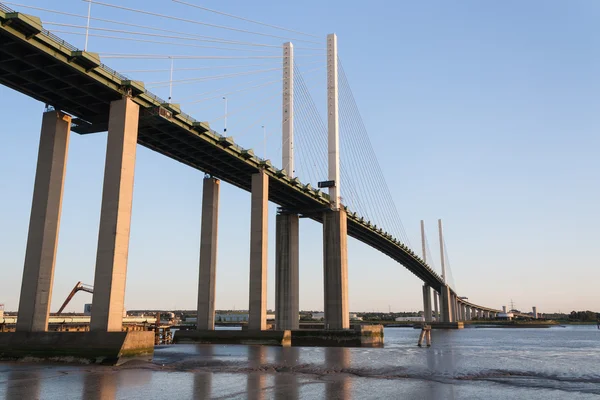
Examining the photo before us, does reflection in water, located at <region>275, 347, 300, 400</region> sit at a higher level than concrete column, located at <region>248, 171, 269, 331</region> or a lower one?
lower

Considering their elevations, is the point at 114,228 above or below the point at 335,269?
below

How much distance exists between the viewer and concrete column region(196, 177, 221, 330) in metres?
60.0

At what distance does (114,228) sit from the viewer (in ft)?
114

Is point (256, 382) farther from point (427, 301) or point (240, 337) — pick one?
point (427, 301)

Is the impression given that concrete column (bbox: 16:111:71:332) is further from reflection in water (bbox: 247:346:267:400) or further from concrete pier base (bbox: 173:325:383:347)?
concrete pier base (bbox: 173:325:383:347)

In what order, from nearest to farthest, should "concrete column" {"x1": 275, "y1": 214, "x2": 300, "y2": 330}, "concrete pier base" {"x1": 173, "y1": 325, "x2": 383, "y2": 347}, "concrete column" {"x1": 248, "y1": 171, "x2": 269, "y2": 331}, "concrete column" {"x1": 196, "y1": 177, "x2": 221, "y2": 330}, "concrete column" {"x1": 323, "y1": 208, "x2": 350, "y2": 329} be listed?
"concrete pier base" {"x1": 173, "y1": 325, "x2": 383, "y2": 347}, "concrete column" {"x1": 248, "y1": 171, "x2": 269, "y2": 331}, "concrete column" {"x1": 196, "y1": 177, "x2": 221, "y2": 330}, "concrete column" {"x1": 323, "y1": 208, "x2": 350, "y2": 329}, "concrete column" {"x1": 275, "y1": 214, "x2": 300, "y2": 330}

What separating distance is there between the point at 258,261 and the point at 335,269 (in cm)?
1901

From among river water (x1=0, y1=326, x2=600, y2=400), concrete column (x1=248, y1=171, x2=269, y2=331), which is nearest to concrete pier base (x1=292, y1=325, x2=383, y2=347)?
concrete column (x1=248, y1=171, x2=269, y2=331)

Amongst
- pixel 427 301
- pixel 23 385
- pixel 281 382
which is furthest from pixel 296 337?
pixel 427 301

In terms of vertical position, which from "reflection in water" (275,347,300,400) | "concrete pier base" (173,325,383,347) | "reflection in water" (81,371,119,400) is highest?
"concrete pier base" (173,325,383,347)

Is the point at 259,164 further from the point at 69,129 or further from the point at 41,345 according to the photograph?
the point at 41,345

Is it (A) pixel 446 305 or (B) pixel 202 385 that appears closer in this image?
(B) pixel 202 385

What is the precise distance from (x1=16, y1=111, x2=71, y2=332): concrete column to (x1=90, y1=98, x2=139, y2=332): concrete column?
4.12 meters

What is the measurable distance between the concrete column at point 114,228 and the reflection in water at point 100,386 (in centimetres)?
760
